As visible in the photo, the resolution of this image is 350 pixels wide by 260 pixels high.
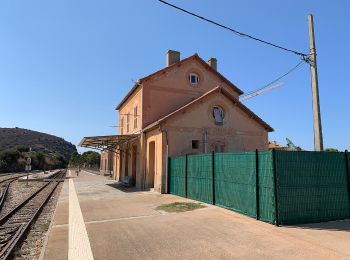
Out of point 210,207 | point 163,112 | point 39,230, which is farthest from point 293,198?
point 163,112

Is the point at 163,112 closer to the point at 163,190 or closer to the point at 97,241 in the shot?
the point at 163,190

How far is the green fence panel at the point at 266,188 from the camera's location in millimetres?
9789

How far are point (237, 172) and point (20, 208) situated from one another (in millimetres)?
10464

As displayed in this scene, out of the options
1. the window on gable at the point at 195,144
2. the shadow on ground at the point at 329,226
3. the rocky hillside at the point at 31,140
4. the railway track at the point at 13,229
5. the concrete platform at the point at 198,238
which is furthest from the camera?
→ the rocky hillside at the point at 31,140

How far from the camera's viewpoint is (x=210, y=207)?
510 inches

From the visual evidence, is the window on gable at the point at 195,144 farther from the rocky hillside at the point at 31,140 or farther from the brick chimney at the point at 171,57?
the rocky hillside at the point at 31,140

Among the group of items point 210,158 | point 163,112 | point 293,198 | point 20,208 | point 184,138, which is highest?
point 163,112

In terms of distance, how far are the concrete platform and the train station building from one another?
8.64m

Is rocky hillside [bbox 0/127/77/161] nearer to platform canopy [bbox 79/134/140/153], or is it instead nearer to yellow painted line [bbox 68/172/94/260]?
platform canopy [bbox 79/134/140/153]

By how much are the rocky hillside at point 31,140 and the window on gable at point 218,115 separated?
104 m

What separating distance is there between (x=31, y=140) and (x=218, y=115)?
417ft

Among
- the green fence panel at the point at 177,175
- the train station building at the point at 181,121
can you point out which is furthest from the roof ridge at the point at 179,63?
the green fence panel at the point at 177,175

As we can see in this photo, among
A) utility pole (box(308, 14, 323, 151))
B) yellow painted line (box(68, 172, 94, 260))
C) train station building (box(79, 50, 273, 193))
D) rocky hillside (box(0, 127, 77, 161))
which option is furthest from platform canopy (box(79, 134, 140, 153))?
rocky hillside (box(0, 127, 77, 161))

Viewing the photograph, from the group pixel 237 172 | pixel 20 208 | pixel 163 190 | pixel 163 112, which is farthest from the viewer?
pixel 163 112
